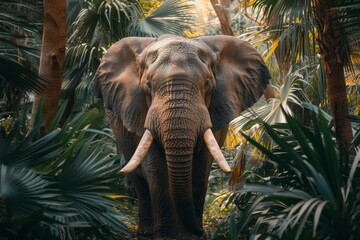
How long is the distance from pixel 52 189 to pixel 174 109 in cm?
247

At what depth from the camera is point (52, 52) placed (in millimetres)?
10688

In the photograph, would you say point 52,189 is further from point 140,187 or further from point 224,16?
point 224,16

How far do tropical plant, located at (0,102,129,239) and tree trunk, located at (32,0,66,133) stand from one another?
2022 mm

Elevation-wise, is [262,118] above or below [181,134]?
below

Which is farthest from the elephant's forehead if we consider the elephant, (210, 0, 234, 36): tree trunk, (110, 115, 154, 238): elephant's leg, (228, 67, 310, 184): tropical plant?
(210, 0, 234, 36): tree trunk

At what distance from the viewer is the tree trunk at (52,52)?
10648mm

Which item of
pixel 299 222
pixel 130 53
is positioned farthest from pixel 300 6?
pixel 299 222

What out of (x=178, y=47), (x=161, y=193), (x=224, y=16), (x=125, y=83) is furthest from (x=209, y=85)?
(x=224, y=16)

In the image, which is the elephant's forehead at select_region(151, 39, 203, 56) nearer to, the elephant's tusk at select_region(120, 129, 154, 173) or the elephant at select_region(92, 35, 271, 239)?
the elephant at select_region(92, 35, 271, 239)

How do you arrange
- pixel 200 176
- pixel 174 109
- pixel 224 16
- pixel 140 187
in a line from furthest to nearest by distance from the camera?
pixel 224 16, pixel 140 187, pixel 200 176, pixel 174 109

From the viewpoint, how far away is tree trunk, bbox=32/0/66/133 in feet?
34.9

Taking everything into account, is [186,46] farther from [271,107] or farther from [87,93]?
[87,93]

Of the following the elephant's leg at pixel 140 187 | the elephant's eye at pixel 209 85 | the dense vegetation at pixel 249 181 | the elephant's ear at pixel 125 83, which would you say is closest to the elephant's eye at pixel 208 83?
the elephant's eye at pixel 209 85

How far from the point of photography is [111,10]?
15.8 m
